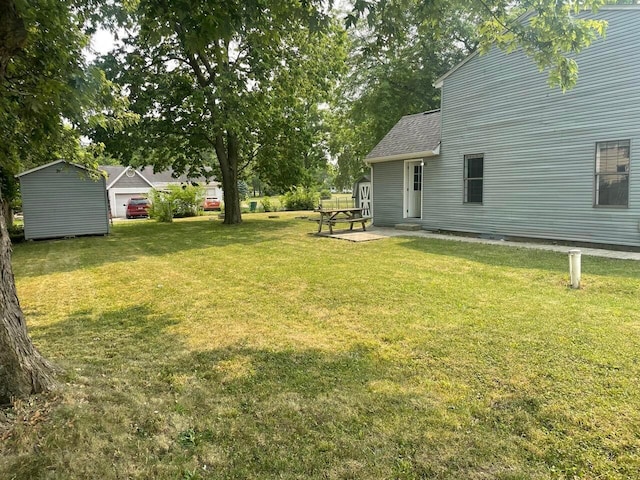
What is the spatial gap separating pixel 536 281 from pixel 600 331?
2.26 meters

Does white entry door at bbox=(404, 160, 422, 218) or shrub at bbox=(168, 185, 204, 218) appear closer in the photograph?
white entry door at bbox=(404, 160, 422, 218)

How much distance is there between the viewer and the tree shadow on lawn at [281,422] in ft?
7.38

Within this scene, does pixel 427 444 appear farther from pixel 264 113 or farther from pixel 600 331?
pixel 264 113

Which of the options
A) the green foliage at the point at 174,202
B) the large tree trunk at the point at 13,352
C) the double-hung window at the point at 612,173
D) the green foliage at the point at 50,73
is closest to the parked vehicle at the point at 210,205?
the green foliage at the point at 174,202

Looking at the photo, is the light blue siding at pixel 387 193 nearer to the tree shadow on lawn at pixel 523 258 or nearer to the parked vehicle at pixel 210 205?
the tree shadow on lawn at pixel 523 258

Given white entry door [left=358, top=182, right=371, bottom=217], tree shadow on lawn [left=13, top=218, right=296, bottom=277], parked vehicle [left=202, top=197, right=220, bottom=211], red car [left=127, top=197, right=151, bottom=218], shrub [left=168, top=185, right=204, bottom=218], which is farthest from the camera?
parked vehicle [left=202, top=197, right=220, bottom=211]

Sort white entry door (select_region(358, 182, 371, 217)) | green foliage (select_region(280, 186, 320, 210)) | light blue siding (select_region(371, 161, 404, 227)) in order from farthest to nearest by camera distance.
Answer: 1. green foliage (select_region(280, 186, 320, 210))
2. white entry door (select_region(358, 182, 371, 217))
3. light blue siding (select_region(371, 161, 404, 227))

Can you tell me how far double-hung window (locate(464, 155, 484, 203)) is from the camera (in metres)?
11.9

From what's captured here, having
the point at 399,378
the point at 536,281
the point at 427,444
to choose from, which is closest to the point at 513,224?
the point at 536,281

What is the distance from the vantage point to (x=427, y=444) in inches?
96.3

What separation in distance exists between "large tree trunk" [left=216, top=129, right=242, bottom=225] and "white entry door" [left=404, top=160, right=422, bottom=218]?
330 inches

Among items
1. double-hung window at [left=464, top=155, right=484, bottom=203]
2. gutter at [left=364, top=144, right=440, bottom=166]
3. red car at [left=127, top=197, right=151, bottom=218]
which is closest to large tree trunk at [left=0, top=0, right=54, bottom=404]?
double-hung window at [left=464, top=155, right=484, bottom=203]

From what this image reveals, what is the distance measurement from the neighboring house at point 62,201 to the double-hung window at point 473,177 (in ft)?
41.9

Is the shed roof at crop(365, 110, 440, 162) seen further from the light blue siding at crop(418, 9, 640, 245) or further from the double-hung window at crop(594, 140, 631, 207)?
the double-hung window at crop(594, 140, 631, 207)
